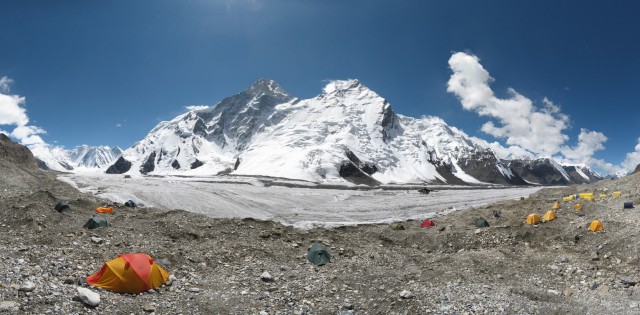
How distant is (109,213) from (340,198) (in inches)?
2207

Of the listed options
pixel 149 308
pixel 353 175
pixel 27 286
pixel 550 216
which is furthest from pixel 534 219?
pixel 353 175

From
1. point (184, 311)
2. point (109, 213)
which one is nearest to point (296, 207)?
point (109, 213)

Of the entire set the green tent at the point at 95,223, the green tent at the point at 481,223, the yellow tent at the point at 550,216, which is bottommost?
the green tent at the point at 95,223

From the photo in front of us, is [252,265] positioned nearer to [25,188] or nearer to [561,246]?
[561,246]

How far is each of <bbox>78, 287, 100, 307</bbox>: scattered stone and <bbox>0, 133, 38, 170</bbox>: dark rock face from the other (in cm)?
10357

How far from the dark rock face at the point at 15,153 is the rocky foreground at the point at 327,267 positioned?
88695 millimetres

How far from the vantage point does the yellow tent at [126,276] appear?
49.4 feet

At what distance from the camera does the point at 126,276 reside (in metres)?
Answer: 15.3

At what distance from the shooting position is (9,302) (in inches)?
471

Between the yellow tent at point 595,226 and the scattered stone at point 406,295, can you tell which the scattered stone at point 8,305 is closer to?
the scattered stone at point 406,295

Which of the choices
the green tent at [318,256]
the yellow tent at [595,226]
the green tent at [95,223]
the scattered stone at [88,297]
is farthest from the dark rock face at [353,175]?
the scattered stone at [88,297]

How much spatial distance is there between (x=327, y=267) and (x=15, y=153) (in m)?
115

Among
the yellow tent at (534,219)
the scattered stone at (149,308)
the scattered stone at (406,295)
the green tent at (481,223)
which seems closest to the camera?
the scattered stone at (149,308)

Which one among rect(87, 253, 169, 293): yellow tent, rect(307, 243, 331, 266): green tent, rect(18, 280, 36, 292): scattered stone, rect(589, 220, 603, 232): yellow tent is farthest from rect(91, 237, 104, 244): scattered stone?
rect(589, 220, 603, 232): yellow tent
